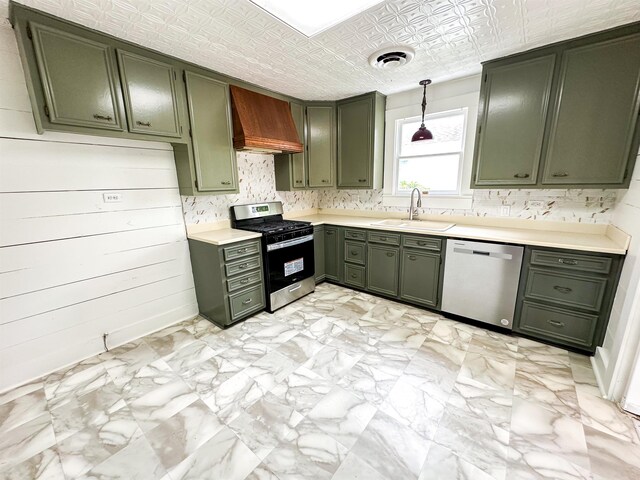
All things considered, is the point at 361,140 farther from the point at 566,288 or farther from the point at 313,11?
the point at 566,288

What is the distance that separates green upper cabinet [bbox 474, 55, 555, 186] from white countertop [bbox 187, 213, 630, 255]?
0.49m

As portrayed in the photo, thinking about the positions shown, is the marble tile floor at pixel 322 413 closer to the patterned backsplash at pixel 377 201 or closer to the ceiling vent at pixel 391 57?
the patterned backsplash at pixel 377 201

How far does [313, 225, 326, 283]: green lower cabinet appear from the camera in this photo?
3.54m

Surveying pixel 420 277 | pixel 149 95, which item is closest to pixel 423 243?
pixel 420 277

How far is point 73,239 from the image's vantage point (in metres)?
2.10

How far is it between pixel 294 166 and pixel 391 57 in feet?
5.46

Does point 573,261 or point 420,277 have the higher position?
point 573,261

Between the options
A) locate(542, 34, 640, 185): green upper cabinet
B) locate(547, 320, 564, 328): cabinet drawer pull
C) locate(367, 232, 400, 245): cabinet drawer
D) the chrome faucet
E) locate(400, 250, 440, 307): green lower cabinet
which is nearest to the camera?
locate(542, 34, 640, 185): green upper cabinet

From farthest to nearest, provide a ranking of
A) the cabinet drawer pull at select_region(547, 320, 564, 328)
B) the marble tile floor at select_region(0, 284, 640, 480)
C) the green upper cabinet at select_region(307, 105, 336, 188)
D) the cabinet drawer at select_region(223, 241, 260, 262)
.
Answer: the green upper cabinet at select_region(307, 105, 336, 188)
the cabinet drawer at select_region(223, 241, 260, 262)
the cabinet drawer pull at select_region(547, 320, 564, 328)
the marble tile floor at select_region(0, 284, 640, 480)

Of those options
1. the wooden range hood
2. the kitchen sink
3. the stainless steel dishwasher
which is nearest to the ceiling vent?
the wooden range hood

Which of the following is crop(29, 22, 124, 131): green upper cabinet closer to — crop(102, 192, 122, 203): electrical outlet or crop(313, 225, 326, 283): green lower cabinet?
crop(102, 192, 122, 203): electrical outlet

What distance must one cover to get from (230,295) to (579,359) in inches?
120

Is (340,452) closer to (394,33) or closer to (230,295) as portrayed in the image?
(230,295)

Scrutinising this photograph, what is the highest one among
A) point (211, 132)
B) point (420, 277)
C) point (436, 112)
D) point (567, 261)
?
point (436, 112)
